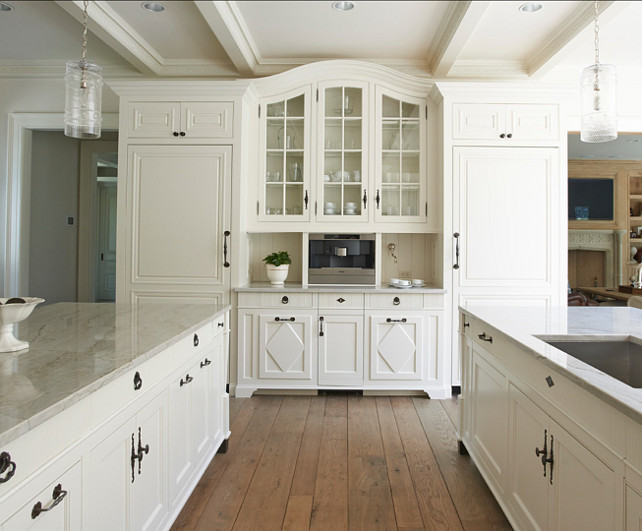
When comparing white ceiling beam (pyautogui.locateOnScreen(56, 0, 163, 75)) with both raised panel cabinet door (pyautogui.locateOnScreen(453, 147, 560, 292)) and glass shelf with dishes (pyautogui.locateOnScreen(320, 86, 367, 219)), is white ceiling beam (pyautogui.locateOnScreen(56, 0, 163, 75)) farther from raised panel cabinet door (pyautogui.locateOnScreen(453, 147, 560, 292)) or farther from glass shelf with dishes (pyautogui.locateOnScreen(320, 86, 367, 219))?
raised panel cabinet door (pyautogui.locateOnScreen(453, 147, 560, 292))

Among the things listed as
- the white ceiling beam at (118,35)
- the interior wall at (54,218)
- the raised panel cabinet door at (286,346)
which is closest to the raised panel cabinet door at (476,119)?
the raised panel cabinet door at (286,346)

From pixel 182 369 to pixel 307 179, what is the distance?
221 cm

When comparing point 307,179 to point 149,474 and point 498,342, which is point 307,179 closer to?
point 498,342

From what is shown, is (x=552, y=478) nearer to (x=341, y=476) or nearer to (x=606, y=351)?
(x=606, y=351)

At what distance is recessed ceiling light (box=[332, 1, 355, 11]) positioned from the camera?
304 centimetres

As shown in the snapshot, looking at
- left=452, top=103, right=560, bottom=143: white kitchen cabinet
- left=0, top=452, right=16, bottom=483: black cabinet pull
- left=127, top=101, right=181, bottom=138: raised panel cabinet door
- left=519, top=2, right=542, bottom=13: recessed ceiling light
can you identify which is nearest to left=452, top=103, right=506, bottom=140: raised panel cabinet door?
left=452, top=103, right=560, bottom=143: white kitchen cabinet

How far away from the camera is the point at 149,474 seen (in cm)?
153

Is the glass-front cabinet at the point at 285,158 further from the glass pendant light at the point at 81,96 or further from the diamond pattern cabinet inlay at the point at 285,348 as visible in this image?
the glass pendant light at the point at 81,96

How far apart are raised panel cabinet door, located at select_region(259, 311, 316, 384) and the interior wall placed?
10.4 feet

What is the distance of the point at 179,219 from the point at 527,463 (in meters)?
2.82

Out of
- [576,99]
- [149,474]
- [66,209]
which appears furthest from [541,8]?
[66,209]

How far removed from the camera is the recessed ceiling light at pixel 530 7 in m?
2.96

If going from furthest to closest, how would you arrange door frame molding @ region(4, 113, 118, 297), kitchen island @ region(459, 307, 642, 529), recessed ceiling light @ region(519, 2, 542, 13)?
1. door frame molding @ region(4, 113, 118, 297)
2. recessed ceiling light @ region(519, 2, 542, 13)
3. kitchen island @ region(459, 307, 642, 529)

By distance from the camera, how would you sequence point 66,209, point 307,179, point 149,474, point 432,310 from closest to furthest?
point 149,474
point 432,310
point 307,179
point 66,209
